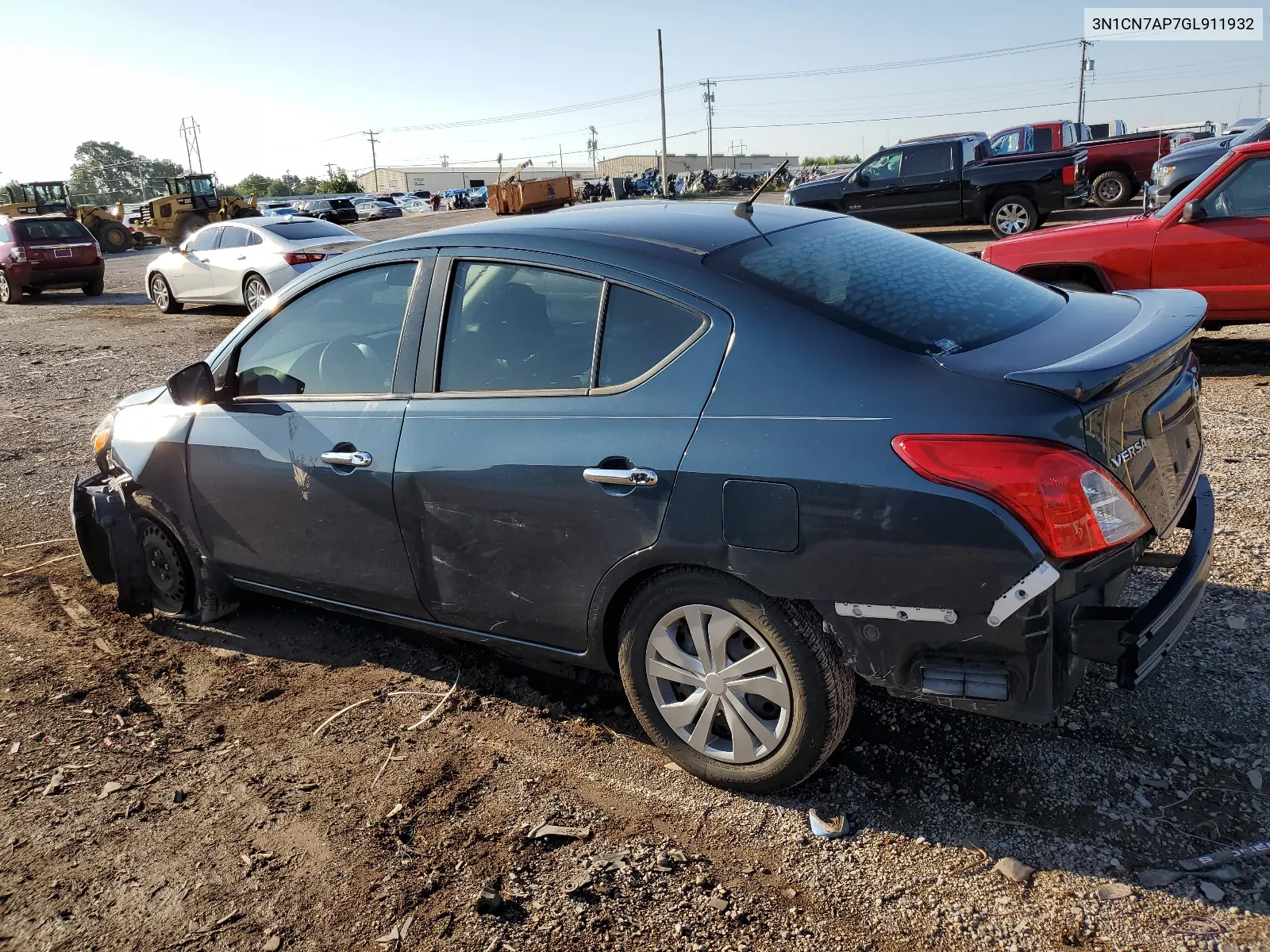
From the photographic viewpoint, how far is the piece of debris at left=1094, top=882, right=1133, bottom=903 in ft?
8.13

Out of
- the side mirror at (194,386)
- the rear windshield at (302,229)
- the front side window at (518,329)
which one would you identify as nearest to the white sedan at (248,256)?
the rear windshield at (302,229)

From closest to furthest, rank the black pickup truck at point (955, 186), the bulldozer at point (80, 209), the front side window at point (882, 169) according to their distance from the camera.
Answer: the black pickup truck at point (955, 186) < the front side window at point (882, 169) < the bulldozer at point (80, 209)

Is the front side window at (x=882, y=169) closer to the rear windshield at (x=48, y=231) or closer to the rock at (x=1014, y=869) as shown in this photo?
the rear windshield at (x=48, y=231)

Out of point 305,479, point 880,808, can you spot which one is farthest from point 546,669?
point 880,808

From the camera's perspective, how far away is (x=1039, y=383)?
2428 mm

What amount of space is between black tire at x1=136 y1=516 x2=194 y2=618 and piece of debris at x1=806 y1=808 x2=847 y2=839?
3.00 metres

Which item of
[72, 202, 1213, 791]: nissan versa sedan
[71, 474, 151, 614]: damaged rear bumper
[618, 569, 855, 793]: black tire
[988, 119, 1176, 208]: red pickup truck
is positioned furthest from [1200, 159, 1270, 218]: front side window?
[988, 119, 1176, 208]: red pickup truck

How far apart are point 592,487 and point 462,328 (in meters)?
0.84

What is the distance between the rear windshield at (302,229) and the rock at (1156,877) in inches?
531

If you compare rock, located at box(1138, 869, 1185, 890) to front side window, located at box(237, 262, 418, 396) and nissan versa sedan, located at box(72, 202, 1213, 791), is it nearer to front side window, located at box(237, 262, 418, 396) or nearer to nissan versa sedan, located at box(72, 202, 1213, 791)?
nissan versa sedan, located at box(72, 202, 1213, 791)

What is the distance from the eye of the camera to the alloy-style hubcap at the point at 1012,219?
18.2 metres

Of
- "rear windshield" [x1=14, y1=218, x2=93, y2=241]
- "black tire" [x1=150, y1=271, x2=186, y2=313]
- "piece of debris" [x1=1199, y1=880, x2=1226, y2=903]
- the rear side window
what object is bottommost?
"piece of debris" [x1=1199, y1=880, x2=1226, y2=903]

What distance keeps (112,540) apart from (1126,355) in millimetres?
4044

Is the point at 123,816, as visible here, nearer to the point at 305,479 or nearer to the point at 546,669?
the point at 305,479
